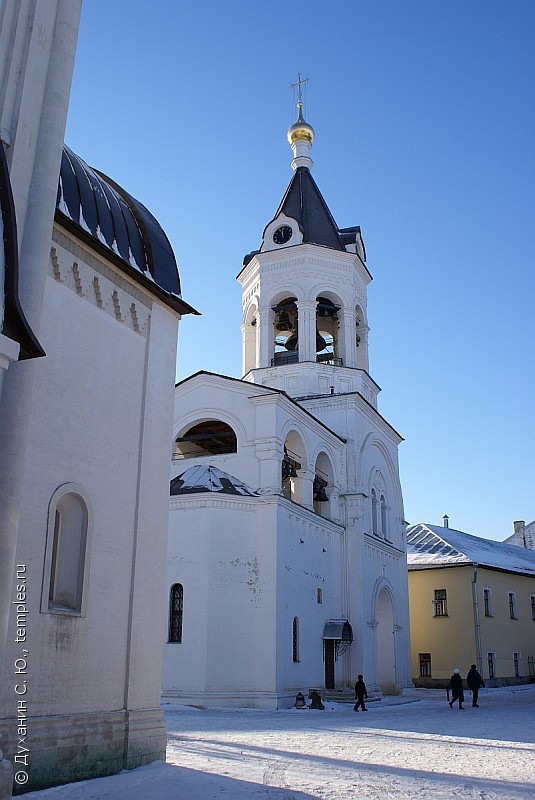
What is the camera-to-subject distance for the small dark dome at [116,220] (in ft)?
31.0

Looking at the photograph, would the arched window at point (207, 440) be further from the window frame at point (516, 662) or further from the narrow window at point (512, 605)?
the window frame at point (516, 662)

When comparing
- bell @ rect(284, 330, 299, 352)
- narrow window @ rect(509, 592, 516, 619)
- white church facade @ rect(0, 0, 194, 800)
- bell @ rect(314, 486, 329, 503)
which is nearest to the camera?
white church facade @ rect(0, 0, 194, 800)

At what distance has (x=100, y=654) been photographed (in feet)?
28.6

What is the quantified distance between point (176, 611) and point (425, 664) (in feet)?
60.3

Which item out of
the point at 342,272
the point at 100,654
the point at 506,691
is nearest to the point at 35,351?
the point at 100,654

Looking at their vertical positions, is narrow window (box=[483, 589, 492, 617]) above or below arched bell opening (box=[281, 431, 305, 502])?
below

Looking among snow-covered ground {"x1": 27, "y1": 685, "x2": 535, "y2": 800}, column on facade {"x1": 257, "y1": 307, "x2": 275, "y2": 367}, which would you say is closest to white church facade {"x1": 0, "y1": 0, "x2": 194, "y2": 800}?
snow-covered ground {"x1": 27, "y1": 685, "x2": 535, "y2": 800}

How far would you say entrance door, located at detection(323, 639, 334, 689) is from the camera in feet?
74.5

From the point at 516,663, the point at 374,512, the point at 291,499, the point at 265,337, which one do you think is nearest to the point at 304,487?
the point at 291,499

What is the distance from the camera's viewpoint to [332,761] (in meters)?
9.83

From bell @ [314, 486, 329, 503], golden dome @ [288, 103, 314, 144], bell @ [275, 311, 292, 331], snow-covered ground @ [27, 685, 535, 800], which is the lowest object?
snow-covered ground @ [27, 685, 535, 800]

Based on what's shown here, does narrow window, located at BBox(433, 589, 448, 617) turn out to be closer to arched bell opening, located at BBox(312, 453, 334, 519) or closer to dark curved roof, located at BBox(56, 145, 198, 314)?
arched bell opening, located at BBox(312, 453, 334, 519)

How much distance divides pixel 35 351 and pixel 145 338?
4436 millimetres

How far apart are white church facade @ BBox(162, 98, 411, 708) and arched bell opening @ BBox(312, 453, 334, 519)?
0.05 metres
